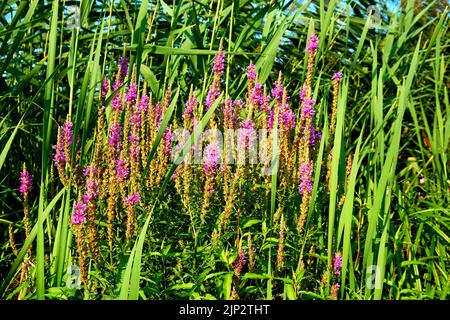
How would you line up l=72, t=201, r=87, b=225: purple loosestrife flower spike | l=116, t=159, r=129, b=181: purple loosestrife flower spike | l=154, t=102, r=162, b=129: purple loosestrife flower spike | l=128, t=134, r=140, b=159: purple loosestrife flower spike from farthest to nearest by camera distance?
l=154, t=102, r=162, b=129: purple loosestrife flower spike
l=128, t=134, r=140, b=159: purple loosestrife flower spike
l=116, t=159, r=129, b=181: purple loosestrife flower spike
l=72, t=201, r=87, b=225: purple loosestrife flower spike

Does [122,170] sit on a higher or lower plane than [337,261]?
higher

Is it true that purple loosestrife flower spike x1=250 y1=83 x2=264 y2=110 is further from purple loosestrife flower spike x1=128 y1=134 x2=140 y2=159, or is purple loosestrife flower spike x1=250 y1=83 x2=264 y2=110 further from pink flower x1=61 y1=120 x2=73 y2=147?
pink flower x1=61 y1=120 x2=73 y2=147

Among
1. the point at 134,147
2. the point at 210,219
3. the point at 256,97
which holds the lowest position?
the point at 210,219

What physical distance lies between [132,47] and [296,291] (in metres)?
1.26

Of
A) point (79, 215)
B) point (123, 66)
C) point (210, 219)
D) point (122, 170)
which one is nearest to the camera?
point (79, 215)

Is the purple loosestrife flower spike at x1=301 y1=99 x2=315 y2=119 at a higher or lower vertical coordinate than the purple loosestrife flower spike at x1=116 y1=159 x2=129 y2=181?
higher

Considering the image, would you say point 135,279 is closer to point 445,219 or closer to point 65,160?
point 65,160

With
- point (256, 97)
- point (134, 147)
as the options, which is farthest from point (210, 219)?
point (256, 97)

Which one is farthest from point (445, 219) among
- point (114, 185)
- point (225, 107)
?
point (114, 185)

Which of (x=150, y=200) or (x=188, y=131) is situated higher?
(x=188, y=131)

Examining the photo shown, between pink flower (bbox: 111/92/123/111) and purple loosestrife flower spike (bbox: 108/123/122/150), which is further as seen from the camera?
pink flower (bbox: 111/92/123/111)

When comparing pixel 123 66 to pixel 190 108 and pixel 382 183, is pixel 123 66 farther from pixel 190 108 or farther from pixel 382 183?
pixel 382 183

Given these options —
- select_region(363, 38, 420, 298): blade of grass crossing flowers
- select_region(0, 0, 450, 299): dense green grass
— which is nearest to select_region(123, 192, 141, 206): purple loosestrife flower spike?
select_region(0, 0, 450, 299): dense green grass
